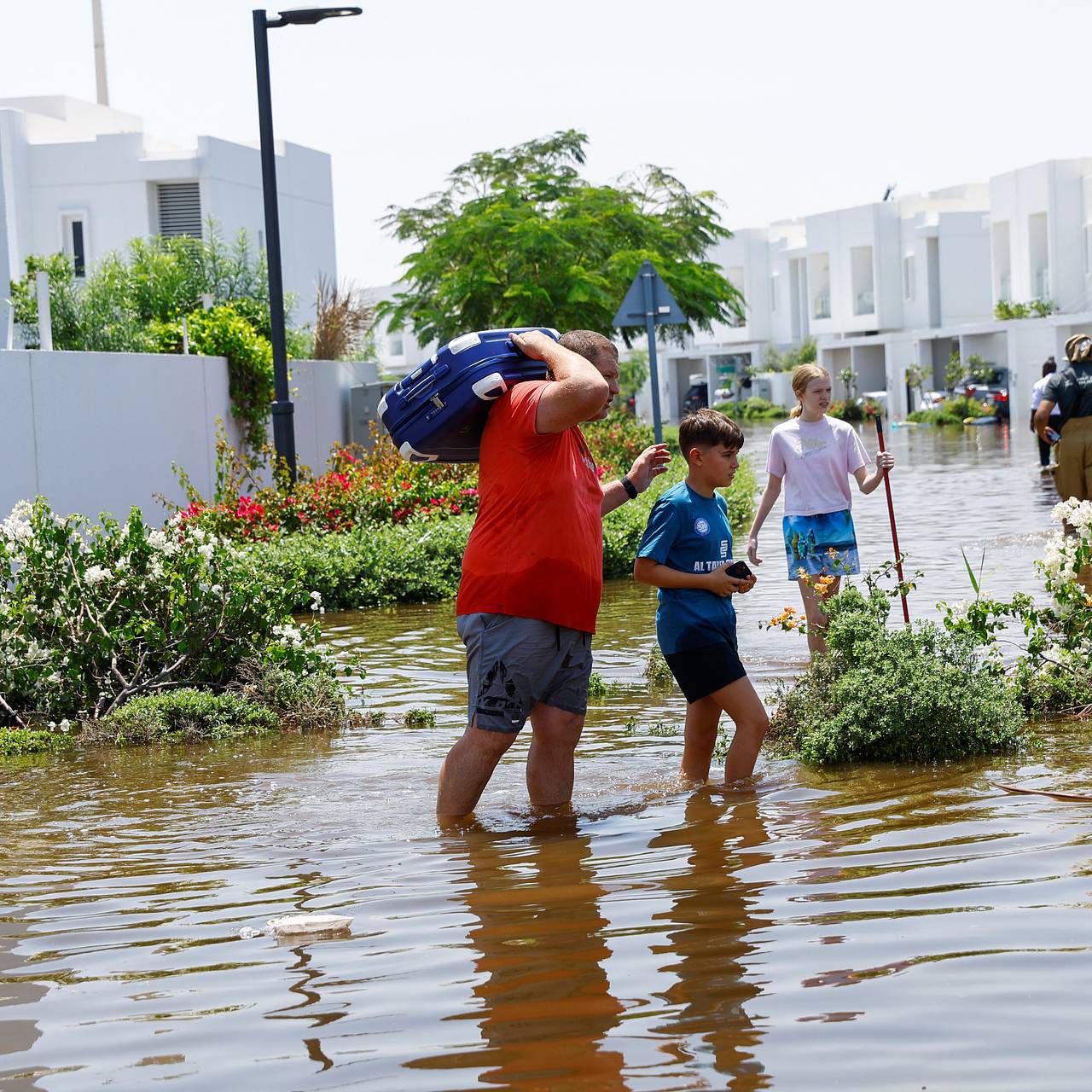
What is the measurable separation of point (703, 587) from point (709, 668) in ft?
1.01

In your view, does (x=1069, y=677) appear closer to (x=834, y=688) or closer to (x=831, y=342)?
(x=834, y=688)

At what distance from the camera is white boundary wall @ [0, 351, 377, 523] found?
43.3 feet

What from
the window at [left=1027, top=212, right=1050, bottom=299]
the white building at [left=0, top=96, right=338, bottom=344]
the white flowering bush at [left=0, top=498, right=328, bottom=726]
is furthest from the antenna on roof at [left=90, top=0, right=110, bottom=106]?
the white flowering bush at [left=0, top=498, right=328, bottom=726]

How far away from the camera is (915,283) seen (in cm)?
7394

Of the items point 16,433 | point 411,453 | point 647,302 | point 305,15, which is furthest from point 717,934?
point 305,15

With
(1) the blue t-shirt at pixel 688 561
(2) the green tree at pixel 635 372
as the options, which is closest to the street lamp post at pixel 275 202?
(1) the blue t-shirt at pixel 688 561

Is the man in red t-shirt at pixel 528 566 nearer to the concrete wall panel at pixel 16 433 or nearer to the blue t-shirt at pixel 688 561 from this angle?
the blue t-shirt at pixel 688 561

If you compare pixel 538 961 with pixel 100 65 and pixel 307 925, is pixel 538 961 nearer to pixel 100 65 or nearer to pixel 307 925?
pixel 307 925

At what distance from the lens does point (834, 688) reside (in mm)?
6418

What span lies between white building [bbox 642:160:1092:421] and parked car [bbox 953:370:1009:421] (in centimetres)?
87

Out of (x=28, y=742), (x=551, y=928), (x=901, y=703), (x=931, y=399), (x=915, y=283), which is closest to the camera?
(x=551, y=928)

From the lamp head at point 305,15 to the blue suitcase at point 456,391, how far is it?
1110 cm

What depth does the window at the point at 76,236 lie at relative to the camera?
36.2m

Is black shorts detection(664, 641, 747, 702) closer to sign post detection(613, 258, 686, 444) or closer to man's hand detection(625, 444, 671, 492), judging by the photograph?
man's hand detection(625, 444, 671, 492)
